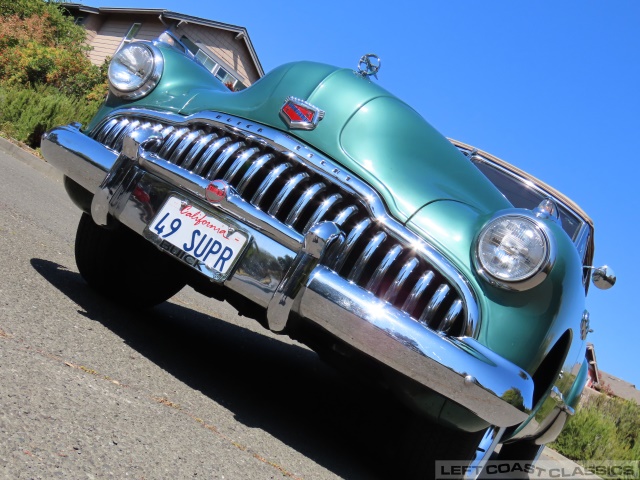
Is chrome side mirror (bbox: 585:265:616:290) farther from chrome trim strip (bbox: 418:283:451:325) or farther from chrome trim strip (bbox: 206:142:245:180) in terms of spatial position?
chrome trim strip (bbox: 206:142:245:180)

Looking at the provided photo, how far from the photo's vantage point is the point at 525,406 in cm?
237

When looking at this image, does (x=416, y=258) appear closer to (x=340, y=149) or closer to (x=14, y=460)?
(x=340, y=149)

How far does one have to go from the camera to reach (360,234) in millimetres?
2609

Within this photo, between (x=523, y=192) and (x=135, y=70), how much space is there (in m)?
2.24

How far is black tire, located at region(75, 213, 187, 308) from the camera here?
3670 mm

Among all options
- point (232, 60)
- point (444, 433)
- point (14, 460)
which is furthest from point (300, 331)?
point (232, 60)

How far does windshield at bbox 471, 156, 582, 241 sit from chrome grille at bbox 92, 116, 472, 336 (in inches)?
66.0

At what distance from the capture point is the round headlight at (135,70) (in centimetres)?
355

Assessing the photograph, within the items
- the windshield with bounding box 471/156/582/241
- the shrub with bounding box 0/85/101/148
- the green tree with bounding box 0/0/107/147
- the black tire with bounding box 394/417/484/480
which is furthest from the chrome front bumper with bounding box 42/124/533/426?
the green tree with bounding box 0/0/107/147

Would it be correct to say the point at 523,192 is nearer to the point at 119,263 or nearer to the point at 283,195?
the point at 283,195

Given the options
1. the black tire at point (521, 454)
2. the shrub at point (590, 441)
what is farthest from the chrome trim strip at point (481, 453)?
the shrub at point (590, 441)

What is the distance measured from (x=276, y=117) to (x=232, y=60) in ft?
75.8

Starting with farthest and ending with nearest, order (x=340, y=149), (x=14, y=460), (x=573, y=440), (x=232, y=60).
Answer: (x=232, y=60), (x=573, y=440), (x=340, y=149), (x=14, y=460)

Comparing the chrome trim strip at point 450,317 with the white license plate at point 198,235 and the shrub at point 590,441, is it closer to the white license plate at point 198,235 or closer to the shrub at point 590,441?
the white license plate at point 198,235
